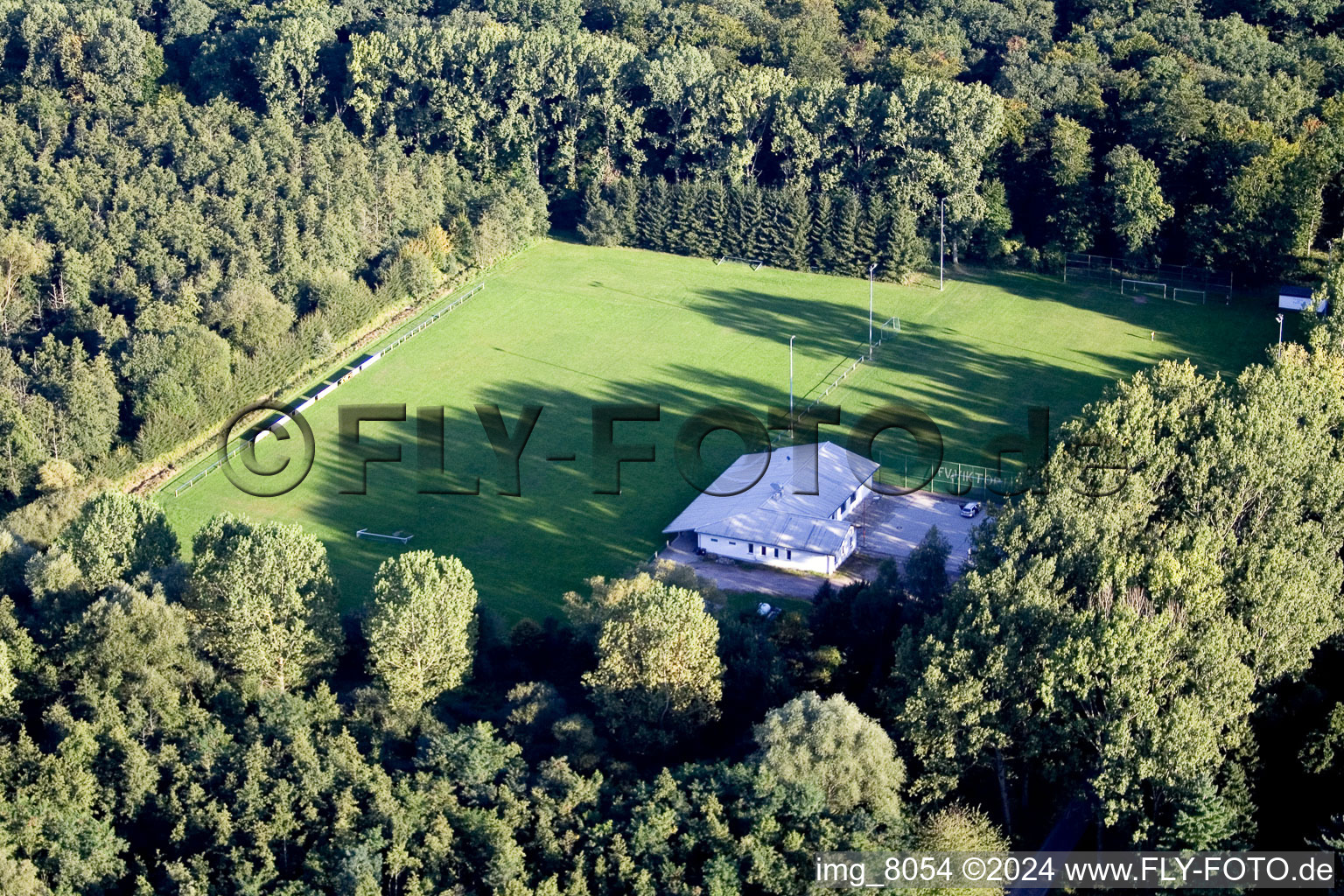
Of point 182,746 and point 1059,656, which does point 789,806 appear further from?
point 182,746

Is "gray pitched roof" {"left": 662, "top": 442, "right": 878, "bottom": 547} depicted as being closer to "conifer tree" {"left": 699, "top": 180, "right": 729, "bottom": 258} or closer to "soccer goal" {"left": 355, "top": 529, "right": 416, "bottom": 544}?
"soccer goal" {"left": 355, "top": 529, "right": 416, "bottom": 544}

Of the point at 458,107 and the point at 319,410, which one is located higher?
the point at 458,107

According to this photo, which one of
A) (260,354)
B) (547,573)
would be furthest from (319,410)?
(547,573)

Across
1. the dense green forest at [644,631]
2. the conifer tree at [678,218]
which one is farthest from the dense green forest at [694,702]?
the conifer tree at [678,218]

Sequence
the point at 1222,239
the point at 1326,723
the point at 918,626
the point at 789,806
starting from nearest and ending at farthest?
the point at 789,806 → the point at 1326,723 → the point at 918,626 → the point at 1222,239

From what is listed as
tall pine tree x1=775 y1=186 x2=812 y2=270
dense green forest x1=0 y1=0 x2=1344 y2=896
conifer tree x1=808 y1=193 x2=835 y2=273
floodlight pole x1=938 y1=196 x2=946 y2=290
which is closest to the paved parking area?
dense green forest x1=0 y1=0 x2=1344 y2=896

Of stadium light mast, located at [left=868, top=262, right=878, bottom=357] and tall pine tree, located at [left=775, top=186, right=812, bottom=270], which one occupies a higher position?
tall pine tree, located at [left=775, top=186, right=812, bottom=270]

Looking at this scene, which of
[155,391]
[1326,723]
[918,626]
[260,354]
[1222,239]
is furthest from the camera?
[1222,239]
